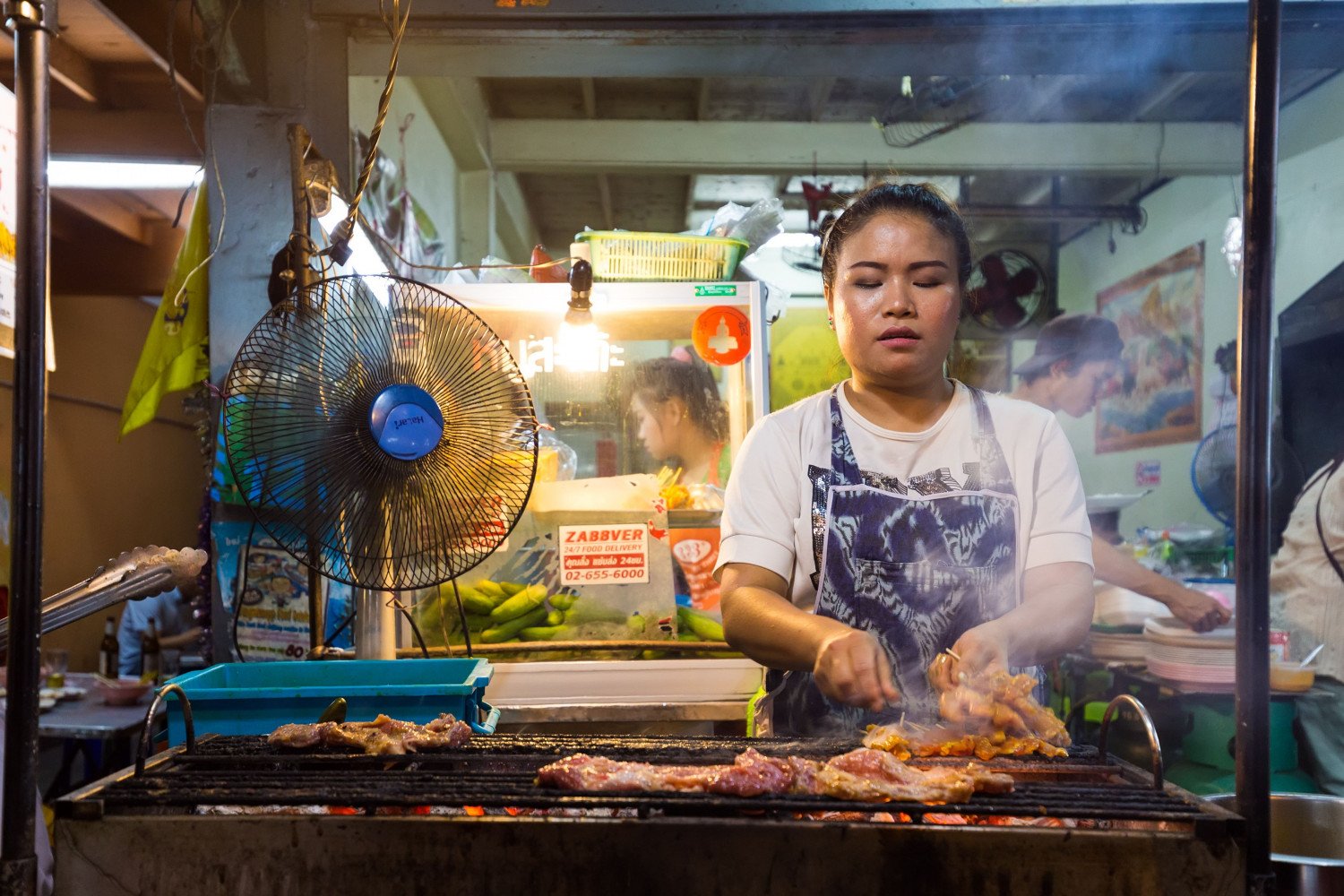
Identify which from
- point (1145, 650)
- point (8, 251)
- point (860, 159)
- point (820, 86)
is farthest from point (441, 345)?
point (860, 159)

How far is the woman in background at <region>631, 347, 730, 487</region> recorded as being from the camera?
369 centimetres

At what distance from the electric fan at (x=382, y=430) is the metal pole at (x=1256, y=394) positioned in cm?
144

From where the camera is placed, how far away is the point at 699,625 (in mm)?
3486

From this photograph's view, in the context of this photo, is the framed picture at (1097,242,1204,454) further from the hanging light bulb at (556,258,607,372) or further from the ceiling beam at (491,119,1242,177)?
the hanging light bulb at (556,258,607,372)

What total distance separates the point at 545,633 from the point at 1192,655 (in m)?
2.83

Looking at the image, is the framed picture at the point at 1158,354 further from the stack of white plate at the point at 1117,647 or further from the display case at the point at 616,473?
the display case at the point at 616,473

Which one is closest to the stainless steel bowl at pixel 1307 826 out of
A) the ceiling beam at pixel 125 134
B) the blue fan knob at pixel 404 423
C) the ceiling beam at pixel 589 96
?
the blue fan knob at pixel 404 423

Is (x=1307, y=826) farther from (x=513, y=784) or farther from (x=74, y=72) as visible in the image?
(x=74, y=72)

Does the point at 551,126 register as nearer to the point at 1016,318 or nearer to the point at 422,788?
the point at 1016,318

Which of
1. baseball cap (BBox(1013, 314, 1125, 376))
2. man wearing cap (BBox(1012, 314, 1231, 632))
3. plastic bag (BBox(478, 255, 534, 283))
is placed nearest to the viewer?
plastic bag (BBox(478, 255, 534, 283))

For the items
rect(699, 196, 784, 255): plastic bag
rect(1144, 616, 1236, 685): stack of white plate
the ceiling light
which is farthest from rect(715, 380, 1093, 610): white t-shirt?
the ceiling light

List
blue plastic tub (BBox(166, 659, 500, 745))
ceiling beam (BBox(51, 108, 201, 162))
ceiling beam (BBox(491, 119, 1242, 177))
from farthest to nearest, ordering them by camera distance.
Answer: ceiling beam (BBox(491, 119, 1242, 177)) → ceiling beam (BBox(51, 108, 201, 162)) → blue plastic tub (BBox(166, 659, 500, 745))

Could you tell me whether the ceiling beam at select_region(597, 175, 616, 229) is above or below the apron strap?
above

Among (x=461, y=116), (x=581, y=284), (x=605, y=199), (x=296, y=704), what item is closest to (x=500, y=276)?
(x=581, y=284)
